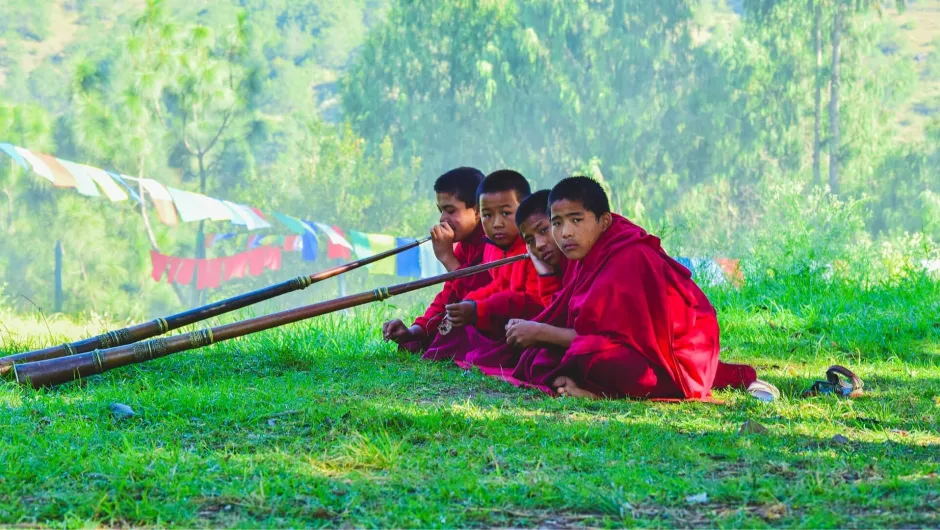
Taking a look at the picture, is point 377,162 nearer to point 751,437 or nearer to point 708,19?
point 708,19

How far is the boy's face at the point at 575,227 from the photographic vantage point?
4695 mm

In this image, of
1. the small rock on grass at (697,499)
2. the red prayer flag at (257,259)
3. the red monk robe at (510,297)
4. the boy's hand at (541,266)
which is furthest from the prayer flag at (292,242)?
the small rock on grass at (697,499)

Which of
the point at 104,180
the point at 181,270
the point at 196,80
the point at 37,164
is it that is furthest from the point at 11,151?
the point at 196,80

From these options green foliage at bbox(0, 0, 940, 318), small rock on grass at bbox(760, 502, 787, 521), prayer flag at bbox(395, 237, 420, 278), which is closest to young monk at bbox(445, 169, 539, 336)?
small rock on grass at bbox(760, 502, 787, 521)

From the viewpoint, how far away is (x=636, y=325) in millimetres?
4547

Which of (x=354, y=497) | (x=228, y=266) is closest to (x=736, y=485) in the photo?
(x=354, y=497)

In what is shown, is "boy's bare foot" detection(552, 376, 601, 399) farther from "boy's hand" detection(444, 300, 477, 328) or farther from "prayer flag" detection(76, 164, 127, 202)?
"prayer flag" detection(76, 164, 127, 202)

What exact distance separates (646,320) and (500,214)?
3.88 ft

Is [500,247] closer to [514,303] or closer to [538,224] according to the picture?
[514,303]

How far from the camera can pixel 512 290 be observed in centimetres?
561

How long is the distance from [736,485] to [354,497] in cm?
109

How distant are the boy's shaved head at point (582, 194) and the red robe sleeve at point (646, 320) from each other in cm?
26

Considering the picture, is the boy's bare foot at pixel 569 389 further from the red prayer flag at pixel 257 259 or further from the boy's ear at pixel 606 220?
the red prayer flag at pixel 257 259

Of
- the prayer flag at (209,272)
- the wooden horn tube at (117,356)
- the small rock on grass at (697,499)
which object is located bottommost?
the prayer flag at (209,272)
